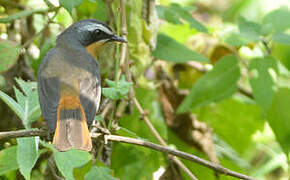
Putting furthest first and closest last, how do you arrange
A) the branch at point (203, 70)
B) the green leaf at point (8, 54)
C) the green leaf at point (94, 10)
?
the branch at point (203, 70) < the green leaf at point (94, 10) < the green leaf at point (8, 54)

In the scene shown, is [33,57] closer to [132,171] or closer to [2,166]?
[132,171]

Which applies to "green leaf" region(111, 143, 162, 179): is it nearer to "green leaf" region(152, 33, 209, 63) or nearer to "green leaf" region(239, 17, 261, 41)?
"green leaf" region(152, 33, 209, 63)

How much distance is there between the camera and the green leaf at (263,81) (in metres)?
2.69

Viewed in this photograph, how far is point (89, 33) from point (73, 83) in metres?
0.46

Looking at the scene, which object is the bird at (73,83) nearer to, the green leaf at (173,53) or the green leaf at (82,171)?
the green leaf at (82,171)

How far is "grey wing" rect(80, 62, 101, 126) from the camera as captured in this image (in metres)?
2.18

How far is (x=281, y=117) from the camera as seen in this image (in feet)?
9.47

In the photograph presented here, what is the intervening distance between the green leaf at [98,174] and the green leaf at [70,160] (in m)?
0.10

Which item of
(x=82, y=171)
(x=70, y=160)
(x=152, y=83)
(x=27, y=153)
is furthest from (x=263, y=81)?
(x=27, y=153)

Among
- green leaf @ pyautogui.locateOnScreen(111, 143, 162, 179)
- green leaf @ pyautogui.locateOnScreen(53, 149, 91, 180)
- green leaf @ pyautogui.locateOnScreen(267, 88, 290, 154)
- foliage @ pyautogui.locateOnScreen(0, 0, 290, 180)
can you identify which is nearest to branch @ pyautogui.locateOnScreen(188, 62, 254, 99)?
foliage @ pyautogui.locateOnScreen(0, 0, 290, 180)

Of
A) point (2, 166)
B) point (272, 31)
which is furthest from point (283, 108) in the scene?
point (2, 166)

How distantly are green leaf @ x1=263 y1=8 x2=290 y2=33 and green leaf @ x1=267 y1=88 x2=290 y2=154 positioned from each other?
37 cm

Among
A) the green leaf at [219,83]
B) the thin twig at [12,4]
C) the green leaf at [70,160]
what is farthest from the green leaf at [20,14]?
the green leaf at [219,83]

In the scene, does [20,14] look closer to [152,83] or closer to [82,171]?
[82,171]
